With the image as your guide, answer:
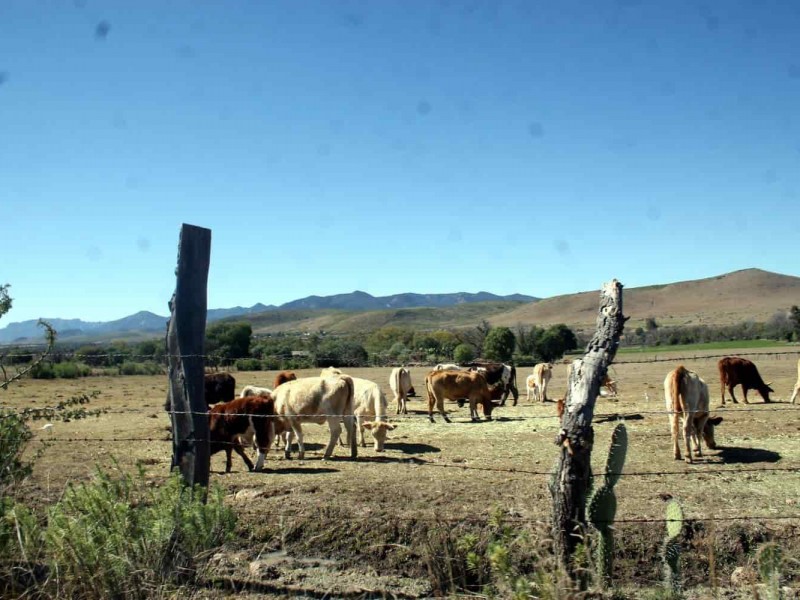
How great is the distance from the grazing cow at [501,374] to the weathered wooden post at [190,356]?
16.1 m

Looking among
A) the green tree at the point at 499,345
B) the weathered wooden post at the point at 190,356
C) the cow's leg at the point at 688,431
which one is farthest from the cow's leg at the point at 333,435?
the green tree at the point at 499,345

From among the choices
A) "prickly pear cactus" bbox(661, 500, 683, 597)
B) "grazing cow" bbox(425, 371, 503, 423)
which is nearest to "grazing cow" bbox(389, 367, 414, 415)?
"grazing cow" bbox(425, 371, 503, 423)

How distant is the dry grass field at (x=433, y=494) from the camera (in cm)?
739

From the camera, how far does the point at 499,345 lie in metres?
36.0

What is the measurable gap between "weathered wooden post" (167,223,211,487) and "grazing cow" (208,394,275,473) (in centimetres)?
463

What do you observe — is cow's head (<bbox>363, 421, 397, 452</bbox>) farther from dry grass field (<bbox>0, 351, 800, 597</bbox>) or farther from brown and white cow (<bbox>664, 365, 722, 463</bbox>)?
brown and white cow (<bbox>664, 365, 722, 463</bbox>)

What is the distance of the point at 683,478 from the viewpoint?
32.8ft

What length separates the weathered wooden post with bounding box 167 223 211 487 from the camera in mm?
6379

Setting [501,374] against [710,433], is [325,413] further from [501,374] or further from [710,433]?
[501,374]

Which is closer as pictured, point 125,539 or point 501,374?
point 125,539

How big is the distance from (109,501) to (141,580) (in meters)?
0.71

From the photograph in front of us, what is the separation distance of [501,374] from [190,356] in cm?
1821

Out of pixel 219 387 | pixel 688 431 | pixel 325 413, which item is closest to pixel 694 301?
pixel 219 387

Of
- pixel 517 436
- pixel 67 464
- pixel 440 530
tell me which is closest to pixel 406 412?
pixel 517 436
